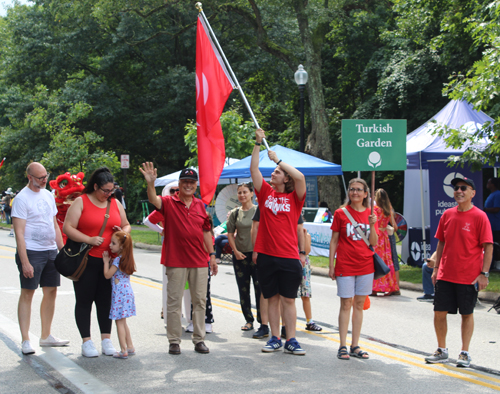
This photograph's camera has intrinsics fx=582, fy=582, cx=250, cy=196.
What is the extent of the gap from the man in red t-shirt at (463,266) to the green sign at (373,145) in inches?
87.6

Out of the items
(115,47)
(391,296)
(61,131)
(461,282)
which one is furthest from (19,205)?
(115,47)

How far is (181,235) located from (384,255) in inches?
208

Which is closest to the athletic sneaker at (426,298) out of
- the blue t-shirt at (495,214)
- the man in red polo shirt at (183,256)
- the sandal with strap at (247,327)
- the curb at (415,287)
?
the curb at (415,287)

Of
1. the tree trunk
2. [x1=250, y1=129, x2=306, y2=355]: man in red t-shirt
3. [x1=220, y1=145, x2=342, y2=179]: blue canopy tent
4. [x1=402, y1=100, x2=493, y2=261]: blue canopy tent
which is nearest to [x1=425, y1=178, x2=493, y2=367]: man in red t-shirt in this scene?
[x1=250, y1=129, x2=306, y2=355]: man in red t-shirt

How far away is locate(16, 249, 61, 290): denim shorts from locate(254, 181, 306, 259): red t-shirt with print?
2200 mm

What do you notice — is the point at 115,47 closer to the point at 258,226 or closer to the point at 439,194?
the point at 439,194

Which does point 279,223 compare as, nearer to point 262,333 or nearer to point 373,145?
point 262,333

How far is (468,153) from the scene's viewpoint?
34.7ft

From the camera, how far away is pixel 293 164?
1622 centimetres

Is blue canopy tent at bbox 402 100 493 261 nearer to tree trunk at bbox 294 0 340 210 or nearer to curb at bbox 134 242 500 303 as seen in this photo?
curb at bbox 134 242 500 303

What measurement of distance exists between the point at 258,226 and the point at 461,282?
7.20ft

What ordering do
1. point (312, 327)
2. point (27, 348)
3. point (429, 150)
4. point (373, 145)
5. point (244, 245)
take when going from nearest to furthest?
point (27, 348) → point (244, 245) → point (312, 327) → point (373, 145) → point (429, 150)

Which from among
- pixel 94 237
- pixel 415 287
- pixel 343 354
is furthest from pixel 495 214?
pixel 94 237

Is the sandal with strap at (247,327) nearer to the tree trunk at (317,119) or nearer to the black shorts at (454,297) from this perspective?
the black shorts at (454,297)
